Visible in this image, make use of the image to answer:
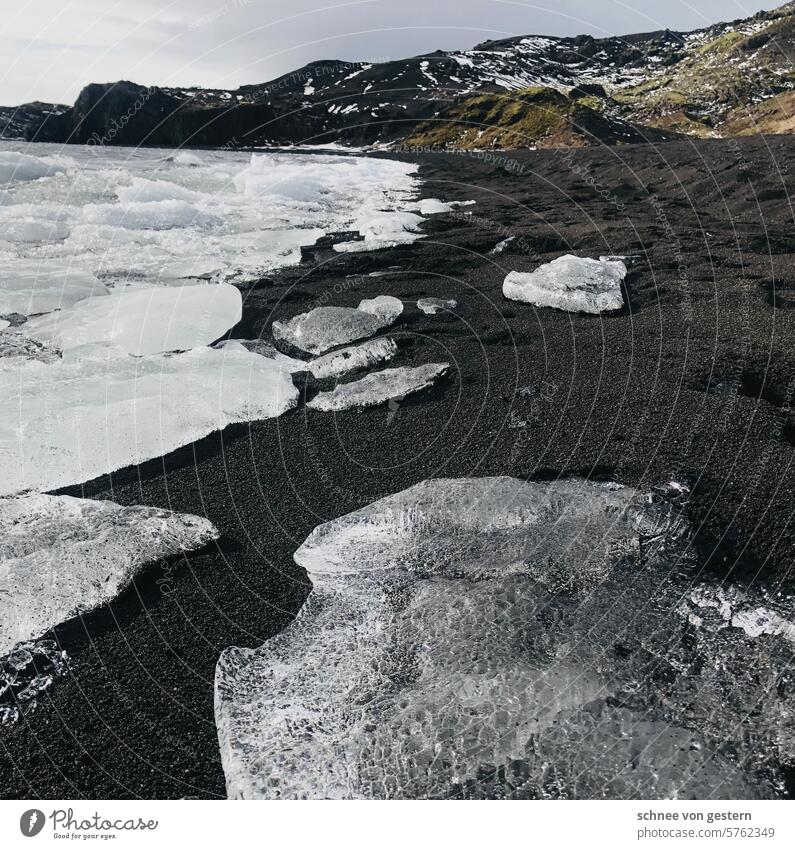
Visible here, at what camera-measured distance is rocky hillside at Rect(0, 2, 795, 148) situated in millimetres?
49000

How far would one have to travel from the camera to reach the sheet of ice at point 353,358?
8.31m

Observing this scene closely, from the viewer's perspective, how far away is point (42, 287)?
1199 cm

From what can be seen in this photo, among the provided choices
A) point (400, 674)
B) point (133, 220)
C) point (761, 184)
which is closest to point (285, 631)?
point (400, 674)

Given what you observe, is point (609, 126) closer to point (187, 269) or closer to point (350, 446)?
point (187, 269)

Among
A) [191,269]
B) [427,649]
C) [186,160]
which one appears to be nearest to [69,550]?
Answer: [427,649]

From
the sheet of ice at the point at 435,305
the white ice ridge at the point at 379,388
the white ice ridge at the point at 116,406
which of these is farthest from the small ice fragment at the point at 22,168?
the white ice ridge at the point at 379,388

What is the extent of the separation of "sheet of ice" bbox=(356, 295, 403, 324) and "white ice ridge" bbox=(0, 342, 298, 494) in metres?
2.42

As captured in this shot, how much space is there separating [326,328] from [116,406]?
3.70m

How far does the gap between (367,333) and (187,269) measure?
6.79 m

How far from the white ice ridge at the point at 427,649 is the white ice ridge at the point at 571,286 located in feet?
17.0

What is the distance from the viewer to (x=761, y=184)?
17672 millimetres

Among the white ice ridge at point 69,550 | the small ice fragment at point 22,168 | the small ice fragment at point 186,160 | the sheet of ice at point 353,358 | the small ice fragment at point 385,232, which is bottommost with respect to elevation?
the white ice ridge at point 69,550

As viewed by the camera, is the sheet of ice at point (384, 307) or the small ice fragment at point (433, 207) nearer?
the sheet of ice at point (384, 307)

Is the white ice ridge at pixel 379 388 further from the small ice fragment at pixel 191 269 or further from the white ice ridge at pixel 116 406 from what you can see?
the small ice fragment at pixel 191 269
